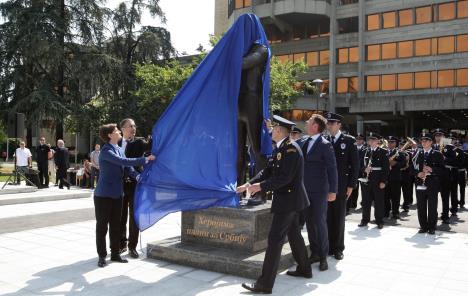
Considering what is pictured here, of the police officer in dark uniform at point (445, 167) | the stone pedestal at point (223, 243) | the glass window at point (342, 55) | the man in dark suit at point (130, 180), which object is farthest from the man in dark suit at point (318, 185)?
the glass window at point (342, 55)

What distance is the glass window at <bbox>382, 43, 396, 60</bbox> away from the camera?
44281 millimetres

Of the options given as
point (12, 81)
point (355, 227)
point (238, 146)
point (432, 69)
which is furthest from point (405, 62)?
point (238, 146)

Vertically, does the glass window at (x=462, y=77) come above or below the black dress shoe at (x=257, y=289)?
above

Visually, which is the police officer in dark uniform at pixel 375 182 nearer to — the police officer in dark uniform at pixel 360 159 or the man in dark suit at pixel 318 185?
the police officer in dark uniform at pixel 360 159

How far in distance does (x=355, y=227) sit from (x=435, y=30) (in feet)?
123

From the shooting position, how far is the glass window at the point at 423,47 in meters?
42.3

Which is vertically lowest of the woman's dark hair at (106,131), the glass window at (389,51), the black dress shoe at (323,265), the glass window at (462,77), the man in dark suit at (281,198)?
the black dress shoe at (323,265)

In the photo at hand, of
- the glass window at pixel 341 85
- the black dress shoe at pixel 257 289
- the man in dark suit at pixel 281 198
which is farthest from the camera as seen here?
the glass window at pixel 341 85

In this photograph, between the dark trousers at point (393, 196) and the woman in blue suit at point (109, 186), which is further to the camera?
the dark trousers at point (393, 196)

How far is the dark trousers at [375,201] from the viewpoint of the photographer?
10013mm

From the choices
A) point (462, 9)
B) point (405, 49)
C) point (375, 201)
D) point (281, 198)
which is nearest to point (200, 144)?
point (281, 198)

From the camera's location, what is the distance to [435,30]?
1644 inches

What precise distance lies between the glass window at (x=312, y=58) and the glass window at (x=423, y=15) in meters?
10.4

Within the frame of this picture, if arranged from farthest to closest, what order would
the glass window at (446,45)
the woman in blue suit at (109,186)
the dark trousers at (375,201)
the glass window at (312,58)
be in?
the glass window at (312,58) < the glass window at (446,45) < the dark trousers at (375,201) < the woman in blue suit at (109,186)
